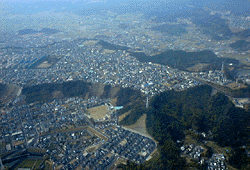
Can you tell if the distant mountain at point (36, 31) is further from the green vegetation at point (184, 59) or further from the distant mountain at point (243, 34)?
the distant mountain at point (243, 34)

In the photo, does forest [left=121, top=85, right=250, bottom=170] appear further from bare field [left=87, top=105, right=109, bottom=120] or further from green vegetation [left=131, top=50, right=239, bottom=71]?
green vegetation [left=131, top=50, right=239, bottom=71]

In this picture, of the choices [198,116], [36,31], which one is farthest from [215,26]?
[36,31]

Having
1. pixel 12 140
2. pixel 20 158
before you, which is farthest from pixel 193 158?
pixel 12 140

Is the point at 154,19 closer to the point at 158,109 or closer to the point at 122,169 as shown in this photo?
the point at 158,109

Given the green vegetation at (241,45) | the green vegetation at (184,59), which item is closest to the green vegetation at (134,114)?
the green vegetation at (184,59)

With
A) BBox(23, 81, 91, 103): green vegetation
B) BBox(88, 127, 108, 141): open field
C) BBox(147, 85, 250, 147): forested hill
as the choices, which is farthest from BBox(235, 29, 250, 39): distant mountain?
BBox(88, 127, 108, 141): open field

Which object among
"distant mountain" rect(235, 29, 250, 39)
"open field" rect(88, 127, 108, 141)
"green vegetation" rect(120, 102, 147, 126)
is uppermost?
"distant mountain" rect(235, 29, 250, 39)
